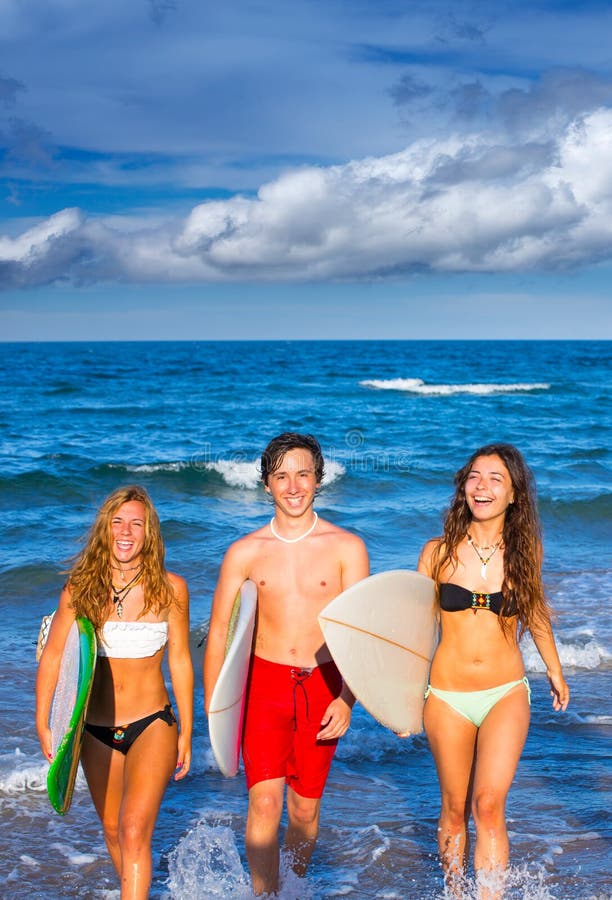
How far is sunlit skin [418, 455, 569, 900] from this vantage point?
348cm

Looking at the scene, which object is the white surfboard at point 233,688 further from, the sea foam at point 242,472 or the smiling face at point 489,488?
the sea foam at point 242,472

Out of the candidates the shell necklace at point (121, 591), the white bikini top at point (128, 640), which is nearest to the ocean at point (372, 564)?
the white bikini top at point (128, 640)

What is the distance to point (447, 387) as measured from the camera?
128 ft

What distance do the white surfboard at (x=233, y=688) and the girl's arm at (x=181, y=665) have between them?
128 millimetres

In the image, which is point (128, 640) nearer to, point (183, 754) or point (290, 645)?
point (183, 754)

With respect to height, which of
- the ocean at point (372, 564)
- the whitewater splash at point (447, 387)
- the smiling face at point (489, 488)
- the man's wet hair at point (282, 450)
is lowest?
the ocean at point (372, 564)

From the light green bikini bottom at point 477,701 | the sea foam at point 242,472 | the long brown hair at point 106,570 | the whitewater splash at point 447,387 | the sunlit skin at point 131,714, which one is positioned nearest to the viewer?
the sunlit skin at point 131,714

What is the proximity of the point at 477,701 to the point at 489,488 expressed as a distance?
3.00ft

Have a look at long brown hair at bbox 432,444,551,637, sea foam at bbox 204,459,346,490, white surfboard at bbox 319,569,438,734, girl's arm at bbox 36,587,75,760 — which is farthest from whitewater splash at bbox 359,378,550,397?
girl's arm at bbox 36,587,75,760

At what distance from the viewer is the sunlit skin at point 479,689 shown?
3.48 metres

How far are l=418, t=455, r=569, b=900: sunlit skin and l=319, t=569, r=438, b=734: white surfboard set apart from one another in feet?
0.31

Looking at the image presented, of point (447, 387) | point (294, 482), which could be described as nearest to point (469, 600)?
point (294, 482)

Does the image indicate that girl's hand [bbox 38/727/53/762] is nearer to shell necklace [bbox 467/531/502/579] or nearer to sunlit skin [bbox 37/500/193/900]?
sunlit skin [bbox 37/500/193/900]

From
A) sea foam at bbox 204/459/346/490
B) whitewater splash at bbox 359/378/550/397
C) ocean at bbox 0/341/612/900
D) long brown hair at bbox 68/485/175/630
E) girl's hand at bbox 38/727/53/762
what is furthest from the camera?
whitewater splash at bbox 359/378/550/397
